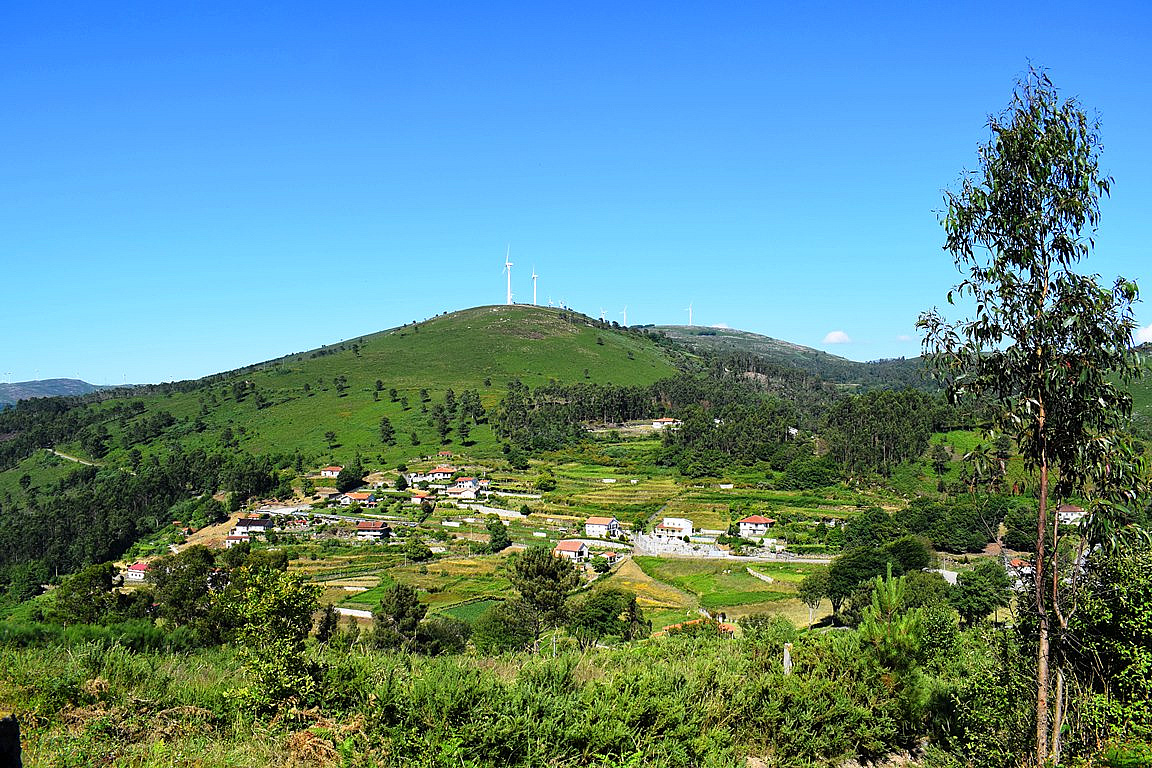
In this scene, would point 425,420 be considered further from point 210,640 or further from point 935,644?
point 935,644

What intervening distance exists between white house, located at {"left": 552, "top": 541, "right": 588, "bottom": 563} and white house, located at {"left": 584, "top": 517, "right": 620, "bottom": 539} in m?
7.28

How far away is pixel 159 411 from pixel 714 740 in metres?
157

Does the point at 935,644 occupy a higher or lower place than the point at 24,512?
higher

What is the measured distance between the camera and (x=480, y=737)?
8461mm

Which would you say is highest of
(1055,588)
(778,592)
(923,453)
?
(1055,588)

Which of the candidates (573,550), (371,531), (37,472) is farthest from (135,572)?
(37,472)

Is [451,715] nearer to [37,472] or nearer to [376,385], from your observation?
[376,385]

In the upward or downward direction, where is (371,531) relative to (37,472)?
downward

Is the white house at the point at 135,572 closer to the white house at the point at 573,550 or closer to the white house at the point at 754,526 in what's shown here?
the white house at the point at 573,550

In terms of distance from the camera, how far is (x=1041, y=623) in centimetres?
739

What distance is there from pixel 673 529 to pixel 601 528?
788cm

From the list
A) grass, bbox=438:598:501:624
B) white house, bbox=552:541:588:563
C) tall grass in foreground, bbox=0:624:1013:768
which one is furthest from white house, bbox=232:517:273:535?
tall grass in foreground, bbox=0:624:1013:768

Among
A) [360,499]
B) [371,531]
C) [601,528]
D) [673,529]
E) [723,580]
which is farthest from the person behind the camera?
[360,499]

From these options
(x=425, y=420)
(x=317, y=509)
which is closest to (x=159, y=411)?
(x=425, y=420)
